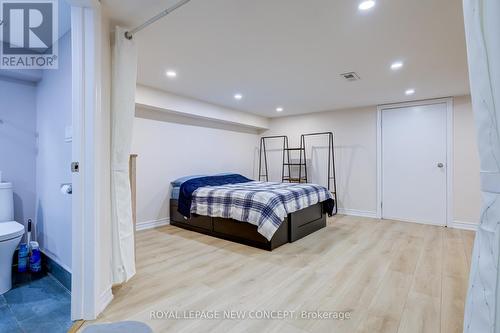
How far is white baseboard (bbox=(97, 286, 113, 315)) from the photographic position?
5.40ft

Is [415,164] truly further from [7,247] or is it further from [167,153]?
[7,247]

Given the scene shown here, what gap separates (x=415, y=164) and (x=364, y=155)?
823mm

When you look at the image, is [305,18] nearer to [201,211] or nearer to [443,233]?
[201,211]

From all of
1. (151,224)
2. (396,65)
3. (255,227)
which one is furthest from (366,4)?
(151,224)

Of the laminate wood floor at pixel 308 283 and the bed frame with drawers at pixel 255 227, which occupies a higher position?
the bed frame with drawers at pixel 255 227

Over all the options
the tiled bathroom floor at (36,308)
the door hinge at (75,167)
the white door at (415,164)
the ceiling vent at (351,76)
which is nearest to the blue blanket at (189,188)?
the tiled bathroom floor at (36,308)

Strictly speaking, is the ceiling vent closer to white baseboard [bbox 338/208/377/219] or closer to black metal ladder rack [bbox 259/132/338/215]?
black metal ladder rack [bbox 259/132/338/215]

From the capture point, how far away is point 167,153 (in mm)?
4086

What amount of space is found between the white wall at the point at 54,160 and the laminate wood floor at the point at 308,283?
0.69 meters

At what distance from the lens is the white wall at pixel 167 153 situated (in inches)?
148

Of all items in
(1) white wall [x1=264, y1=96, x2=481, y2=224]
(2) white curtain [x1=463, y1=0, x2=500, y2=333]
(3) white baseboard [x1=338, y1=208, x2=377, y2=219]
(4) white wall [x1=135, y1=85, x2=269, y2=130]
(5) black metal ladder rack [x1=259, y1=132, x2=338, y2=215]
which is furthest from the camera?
(5) black metal ladder rack [x1=259, y1=132, x2=338, y2=215]

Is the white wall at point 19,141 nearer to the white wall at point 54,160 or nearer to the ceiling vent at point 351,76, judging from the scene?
the white wall at point 54,160

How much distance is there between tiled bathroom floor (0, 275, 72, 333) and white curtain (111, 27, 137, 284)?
14.6 inches

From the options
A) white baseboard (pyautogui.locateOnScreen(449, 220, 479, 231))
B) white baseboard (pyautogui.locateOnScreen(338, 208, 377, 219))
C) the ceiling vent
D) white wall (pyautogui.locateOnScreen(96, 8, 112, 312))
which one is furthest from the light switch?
white baseboard (pyautogui.locateOnScreen(449, 220, 479, 231))
